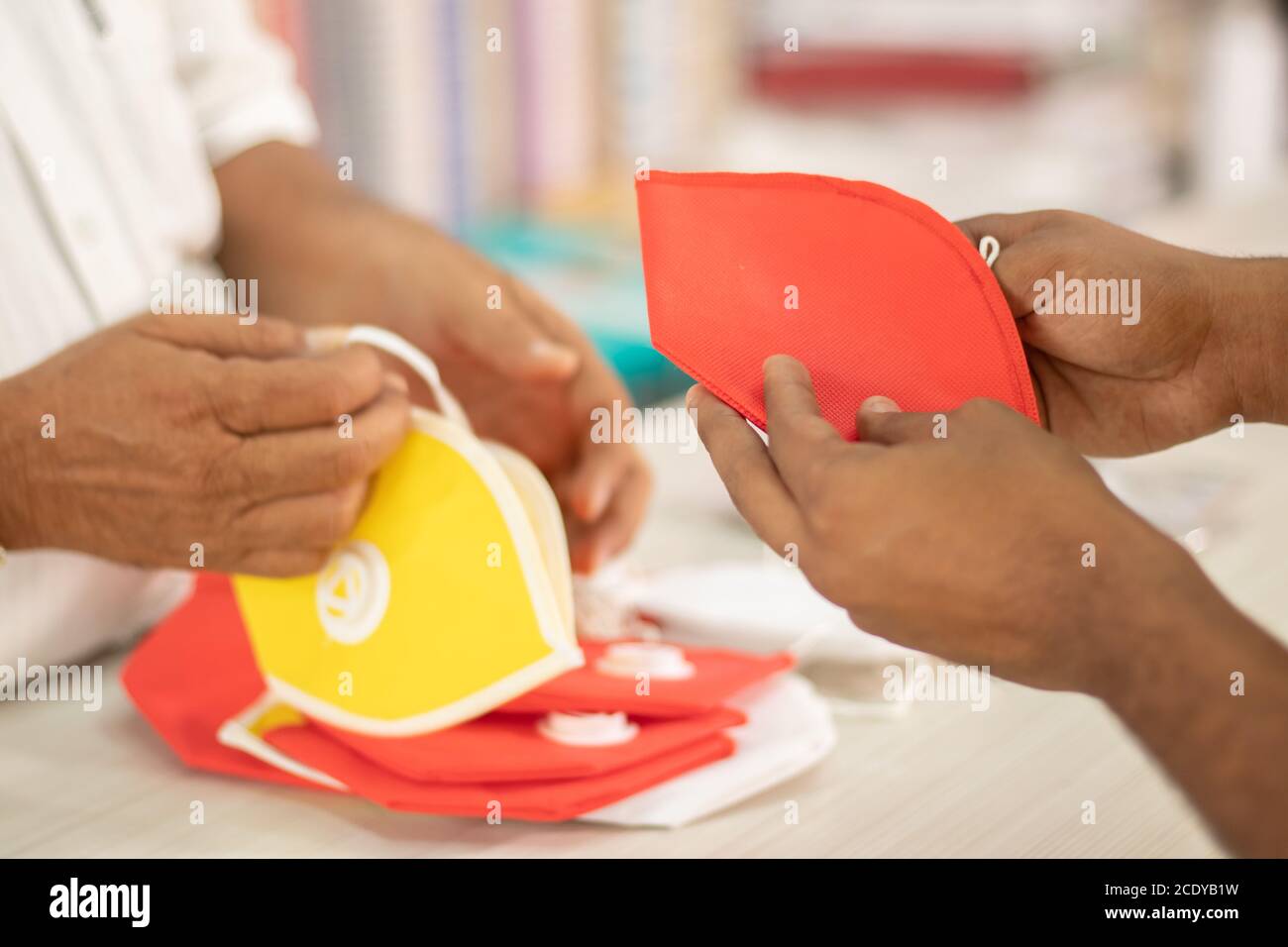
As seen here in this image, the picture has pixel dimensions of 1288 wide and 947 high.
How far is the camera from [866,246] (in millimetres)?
648

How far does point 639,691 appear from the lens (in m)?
0.74

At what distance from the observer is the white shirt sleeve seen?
1.20m

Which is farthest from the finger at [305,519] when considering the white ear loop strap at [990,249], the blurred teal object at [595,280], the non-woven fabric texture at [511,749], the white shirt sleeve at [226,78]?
the blurred teal object at [595,280]

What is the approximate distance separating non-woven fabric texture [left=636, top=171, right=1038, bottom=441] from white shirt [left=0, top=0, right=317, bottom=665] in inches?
17.8

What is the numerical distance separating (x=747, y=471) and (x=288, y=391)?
0.28m

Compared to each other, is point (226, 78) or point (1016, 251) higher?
point (226, 78)

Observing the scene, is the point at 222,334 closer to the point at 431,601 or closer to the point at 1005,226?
the point at 431,601

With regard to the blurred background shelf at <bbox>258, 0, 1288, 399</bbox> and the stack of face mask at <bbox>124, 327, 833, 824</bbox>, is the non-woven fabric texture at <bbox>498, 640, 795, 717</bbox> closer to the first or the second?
the stack of face mask at <bbox>124, 327, 833, 824</bbox>

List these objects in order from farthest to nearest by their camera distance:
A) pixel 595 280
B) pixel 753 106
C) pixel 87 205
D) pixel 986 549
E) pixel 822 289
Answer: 1. pixel 753 106
2. pixel 595 280
3. pixel 87 205
4. pixel 822 289
5. pixel 986 549

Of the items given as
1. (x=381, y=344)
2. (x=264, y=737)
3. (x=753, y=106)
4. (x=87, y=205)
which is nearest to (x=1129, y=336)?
(x=381, y=344)

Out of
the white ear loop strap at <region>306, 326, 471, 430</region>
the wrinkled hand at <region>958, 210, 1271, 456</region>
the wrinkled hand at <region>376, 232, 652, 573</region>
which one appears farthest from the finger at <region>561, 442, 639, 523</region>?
the wrinkled hand at <region>958, 210, 1271, 456</region>

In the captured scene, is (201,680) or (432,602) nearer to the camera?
(432,602)

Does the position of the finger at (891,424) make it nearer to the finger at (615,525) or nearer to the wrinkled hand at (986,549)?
the wrinkled hand at (986,549)
